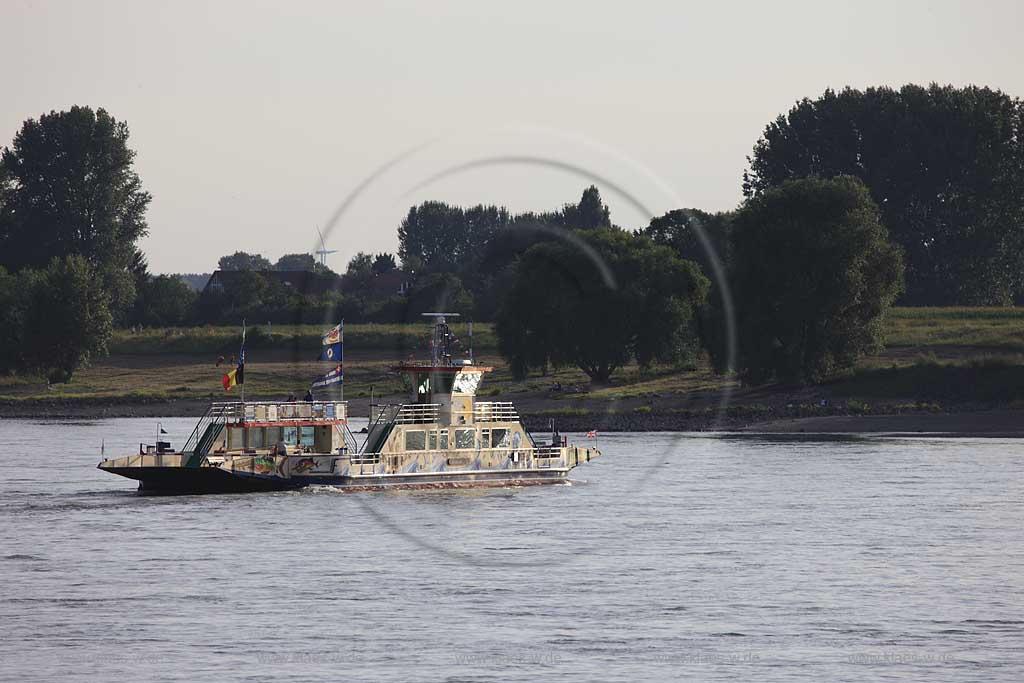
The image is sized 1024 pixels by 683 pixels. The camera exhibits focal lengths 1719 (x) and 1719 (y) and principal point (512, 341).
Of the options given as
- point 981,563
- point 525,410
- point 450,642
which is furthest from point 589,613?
point 525,410

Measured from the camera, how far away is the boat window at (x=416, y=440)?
76562mm

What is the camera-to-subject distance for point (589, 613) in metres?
46.0

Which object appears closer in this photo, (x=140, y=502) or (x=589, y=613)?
(x=589, y=613)

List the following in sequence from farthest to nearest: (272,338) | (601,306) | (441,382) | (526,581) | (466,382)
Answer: (272,338), (601,306), (466,382), (441,382), (526,581)

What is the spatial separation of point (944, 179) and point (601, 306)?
224 ft

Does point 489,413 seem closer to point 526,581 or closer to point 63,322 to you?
point 526,581

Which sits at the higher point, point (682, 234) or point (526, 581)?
point (682, 234)

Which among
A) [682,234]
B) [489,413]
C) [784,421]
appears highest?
[682,234]

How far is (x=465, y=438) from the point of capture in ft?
256

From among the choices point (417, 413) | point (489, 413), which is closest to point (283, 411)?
point (417, 413)

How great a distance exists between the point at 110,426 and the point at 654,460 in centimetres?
5298

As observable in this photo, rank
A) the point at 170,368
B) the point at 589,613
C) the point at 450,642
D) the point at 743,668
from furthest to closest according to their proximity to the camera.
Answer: the point at 170,368, the point at 589,613, the point at 450,642, the point at 743,668

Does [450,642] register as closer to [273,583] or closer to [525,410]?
[273,583]

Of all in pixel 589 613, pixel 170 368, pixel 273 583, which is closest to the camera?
pixel 589 613
